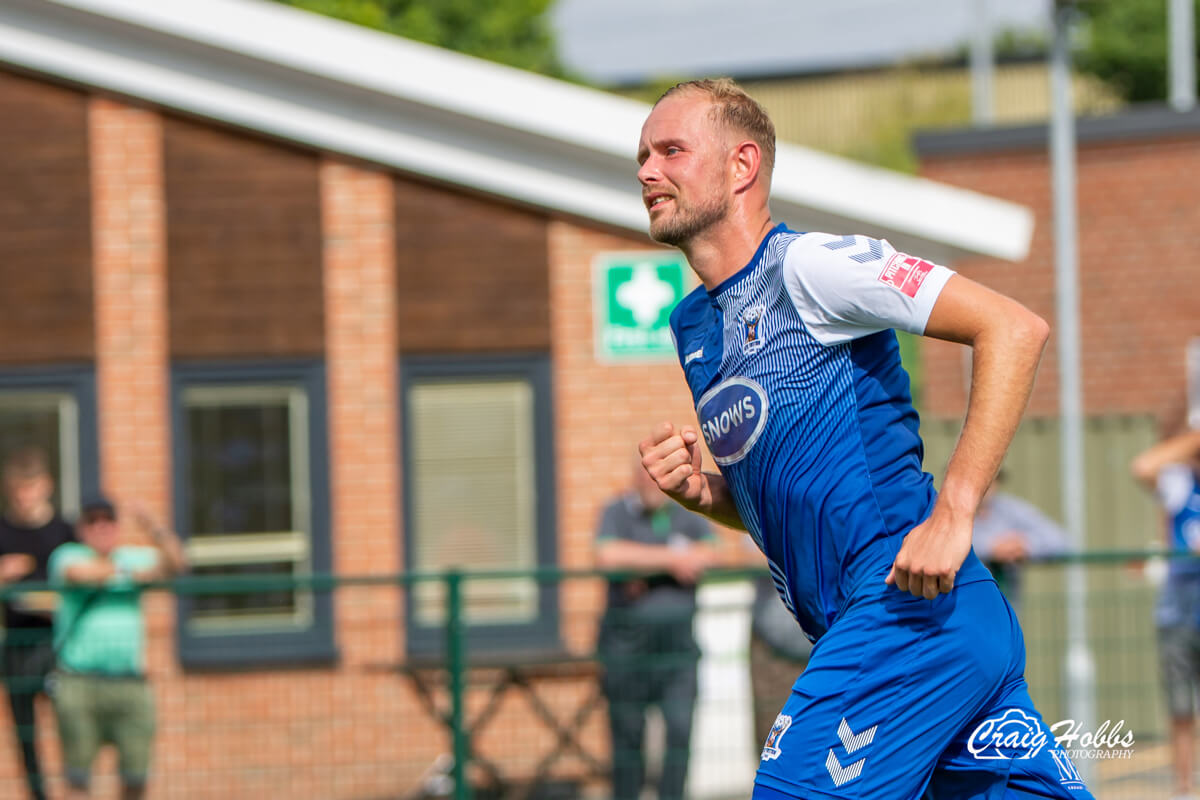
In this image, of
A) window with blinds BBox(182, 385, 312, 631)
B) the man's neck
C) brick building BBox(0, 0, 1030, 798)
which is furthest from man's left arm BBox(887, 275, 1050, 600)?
window with blinds BBox(182, 385, 312, 631)

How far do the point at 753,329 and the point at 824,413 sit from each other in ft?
0.78

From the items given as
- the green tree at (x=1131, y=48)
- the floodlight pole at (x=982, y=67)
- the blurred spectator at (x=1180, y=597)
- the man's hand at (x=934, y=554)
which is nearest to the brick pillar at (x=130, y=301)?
the blurred spectator at (x=1180, y=597)

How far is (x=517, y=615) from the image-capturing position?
10008 millimetres

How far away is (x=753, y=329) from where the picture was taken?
336 cm

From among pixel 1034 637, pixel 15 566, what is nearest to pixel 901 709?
pixel 1034 637

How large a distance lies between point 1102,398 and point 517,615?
23.0 ft

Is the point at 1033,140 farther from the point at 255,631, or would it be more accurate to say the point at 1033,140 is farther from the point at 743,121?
the point at 743,121

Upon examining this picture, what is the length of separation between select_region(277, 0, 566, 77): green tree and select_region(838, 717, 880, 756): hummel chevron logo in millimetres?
25856

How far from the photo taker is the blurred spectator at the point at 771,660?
7.85 metres

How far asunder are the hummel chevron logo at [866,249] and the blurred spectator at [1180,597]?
16.8 feet

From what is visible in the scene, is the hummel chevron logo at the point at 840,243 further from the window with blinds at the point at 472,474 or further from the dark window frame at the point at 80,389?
the dark window frame at the point at 80,389

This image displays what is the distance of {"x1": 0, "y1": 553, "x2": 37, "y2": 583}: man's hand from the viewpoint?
28.1 ft

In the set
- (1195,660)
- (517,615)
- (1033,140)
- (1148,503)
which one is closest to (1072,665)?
(1195,660)

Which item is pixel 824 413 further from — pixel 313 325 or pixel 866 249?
pixel 313 325
